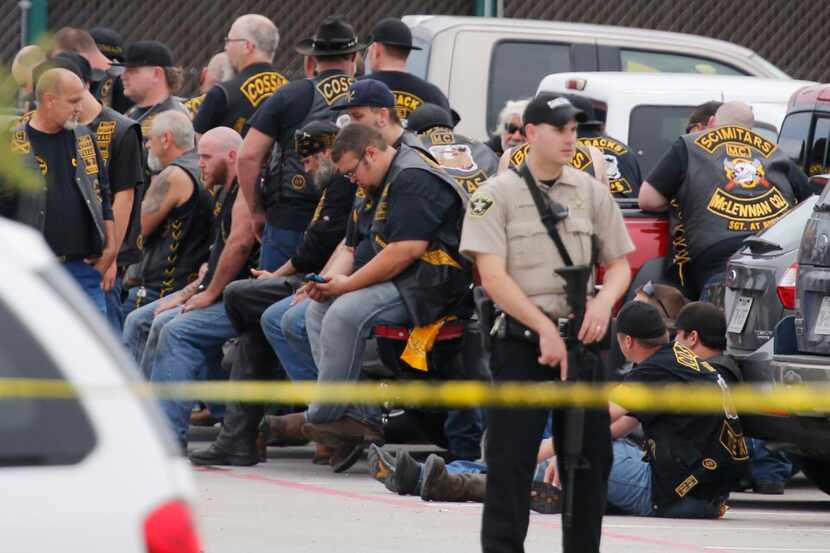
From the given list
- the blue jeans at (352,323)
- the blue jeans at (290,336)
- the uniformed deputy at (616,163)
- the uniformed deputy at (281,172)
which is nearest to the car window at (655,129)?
the uniformed deputy at (616,163)

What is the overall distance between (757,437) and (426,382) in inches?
70.6

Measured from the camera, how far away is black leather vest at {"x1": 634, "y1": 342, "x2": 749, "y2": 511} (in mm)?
9125

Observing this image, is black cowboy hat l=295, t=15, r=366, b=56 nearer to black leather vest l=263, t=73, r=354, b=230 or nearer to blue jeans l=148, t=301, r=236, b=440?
black leather vest l=263, t=73, r=354, b=230

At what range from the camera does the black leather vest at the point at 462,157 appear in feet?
35.1

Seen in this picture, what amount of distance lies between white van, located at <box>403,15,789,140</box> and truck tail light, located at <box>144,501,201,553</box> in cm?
1018

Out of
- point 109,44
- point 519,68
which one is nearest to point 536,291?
point 519,68

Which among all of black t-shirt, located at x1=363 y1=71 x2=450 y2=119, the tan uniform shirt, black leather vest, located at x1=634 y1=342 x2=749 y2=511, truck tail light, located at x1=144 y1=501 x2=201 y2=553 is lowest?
black leather vest, located at x1=634 y1=342 x2=749 y2=511

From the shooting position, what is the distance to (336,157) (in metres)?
9.82

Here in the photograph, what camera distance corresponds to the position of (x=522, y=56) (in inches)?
565

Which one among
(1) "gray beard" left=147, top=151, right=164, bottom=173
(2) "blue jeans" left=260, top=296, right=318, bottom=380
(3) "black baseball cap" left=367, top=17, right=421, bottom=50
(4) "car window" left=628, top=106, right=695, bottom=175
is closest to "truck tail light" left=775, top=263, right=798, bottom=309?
(2) "blue jeans" left=260, top=296, right=318, bottom=380

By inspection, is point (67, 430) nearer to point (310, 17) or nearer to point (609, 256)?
point (609, 256)

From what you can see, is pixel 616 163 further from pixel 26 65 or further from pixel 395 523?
pixel 26 65

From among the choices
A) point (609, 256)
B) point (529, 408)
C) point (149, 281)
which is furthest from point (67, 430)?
point (149, 281)

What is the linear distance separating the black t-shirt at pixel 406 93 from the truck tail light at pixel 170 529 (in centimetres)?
785
